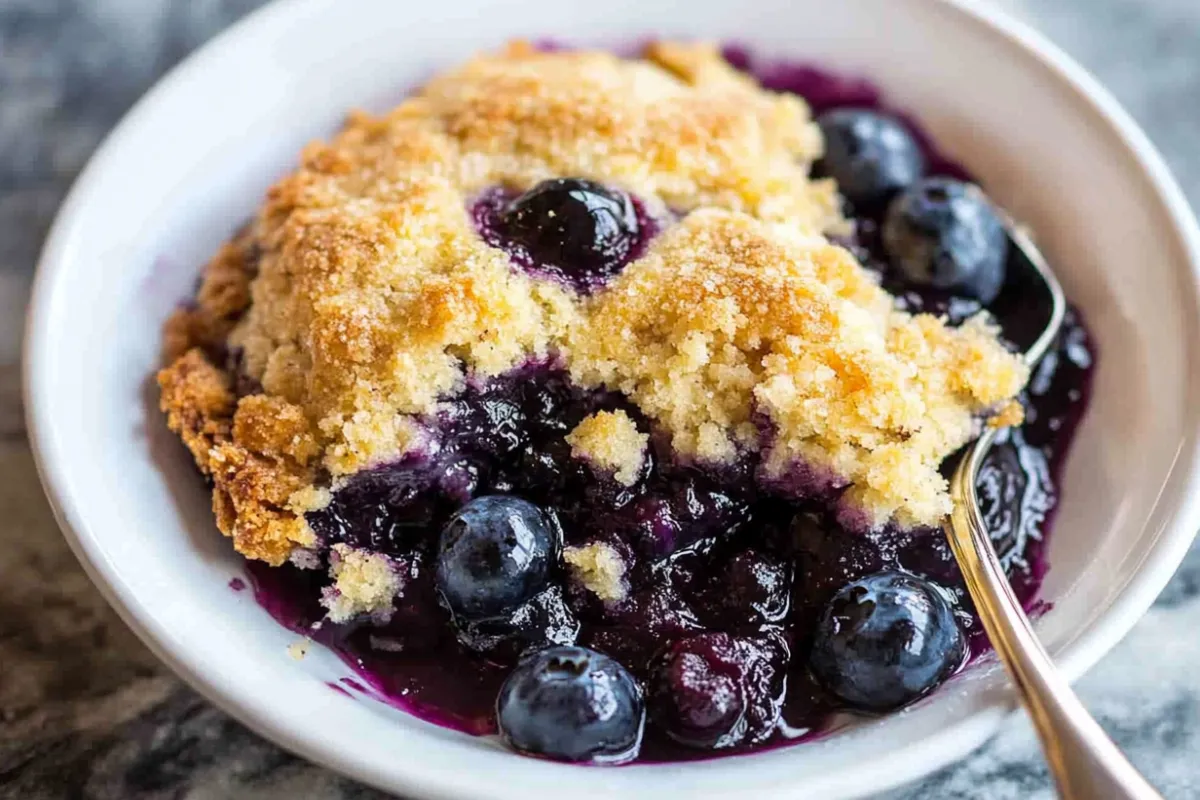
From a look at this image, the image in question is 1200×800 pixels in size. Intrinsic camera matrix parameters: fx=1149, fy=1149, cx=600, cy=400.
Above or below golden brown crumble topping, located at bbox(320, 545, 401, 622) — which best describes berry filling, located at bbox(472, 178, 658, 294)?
above

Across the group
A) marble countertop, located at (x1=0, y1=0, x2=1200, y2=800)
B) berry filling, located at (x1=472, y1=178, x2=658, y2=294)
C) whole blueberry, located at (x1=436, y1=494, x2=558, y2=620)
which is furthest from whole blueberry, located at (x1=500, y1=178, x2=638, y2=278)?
marble countertop, located at (x1=0, y1=0, x2=1200, y2=800)

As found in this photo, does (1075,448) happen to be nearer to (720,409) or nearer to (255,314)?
(720,409)

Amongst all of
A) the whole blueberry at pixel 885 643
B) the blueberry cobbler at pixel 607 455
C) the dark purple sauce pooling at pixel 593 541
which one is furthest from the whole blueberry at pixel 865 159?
the whole blueberry at pixel 885 643

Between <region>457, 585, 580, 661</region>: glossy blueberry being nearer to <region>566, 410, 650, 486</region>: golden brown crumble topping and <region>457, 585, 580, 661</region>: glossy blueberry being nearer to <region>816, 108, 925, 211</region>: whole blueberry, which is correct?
<region>566, 410, 650, 486</region>: golden brown crumble topping

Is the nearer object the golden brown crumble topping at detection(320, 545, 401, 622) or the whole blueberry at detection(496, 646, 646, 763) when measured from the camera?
the whole blueberry at detection(496, 646, 646, 763)

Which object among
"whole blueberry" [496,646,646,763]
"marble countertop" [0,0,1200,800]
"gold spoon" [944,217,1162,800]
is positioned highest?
→ "gold spoon" [944,217,1162,800]

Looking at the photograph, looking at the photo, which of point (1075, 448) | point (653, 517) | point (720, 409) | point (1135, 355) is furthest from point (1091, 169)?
point (653, 517)

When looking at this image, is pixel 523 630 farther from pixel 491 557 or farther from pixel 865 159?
pixel 865 159

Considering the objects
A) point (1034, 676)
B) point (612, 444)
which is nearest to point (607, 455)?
point (612, 444)
